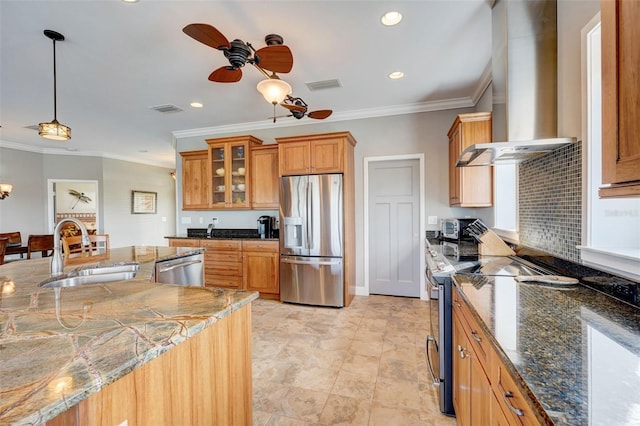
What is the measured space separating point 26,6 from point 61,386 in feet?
9.15

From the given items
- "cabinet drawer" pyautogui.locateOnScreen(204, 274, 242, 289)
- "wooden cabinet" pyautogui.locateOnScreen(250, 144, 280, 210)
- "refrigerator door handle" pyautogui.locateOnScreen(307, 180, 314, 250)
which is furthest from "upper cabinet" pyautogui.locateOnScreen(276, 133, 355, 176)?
"cabinet drawer" pyautogui.locateOnScreen(204, 274, 242, 289)

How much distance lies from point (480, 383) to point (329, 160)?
2990 mm

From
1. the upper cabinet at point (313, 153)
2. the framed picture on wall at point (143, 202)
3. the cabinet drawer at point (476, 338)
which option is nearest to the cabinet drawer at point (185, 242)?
the upper cabinet at point (313, 153)

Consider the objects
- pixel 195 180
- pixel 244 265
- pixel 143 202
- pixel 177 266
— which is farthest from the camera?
pixel 143 202

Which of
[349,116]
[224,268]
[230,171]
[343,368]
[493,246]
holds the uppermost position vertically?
[349,116]

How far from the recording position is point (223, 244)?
4.21m

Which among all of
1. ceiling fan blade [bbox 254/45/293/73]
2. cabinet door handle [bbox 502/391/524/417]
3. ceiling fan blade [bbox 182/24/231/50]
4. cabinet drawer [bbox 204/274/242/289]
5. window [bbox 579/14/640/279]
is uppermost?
ceiling fan blade [bbox 254/45/293/73]

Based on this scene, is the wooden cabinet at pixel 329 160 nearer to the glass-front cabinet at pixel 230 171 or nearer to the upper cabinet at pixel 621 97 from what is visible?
the glass-front cabinet at pixel 230 171

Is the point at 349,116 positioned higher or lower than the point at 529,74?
higher

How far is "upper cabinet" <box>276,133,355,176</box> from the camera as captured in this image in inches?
144

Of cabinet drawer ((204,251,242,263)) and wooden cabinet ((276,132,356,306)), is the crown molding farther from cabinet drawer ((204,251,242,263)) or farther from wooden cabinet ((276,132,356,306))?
cabinet drawer ((204,251,242,263))

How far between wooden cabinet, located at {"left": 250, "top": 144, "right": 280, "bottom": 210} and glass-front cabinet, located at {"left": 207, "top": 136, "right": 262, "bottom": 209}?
0.09 m

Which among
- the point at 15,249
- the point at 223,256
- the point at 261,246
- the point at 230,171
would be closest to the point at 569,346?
the point at 261,246

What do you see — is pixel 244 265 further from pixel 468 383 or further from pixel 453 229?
pixel 468 383
